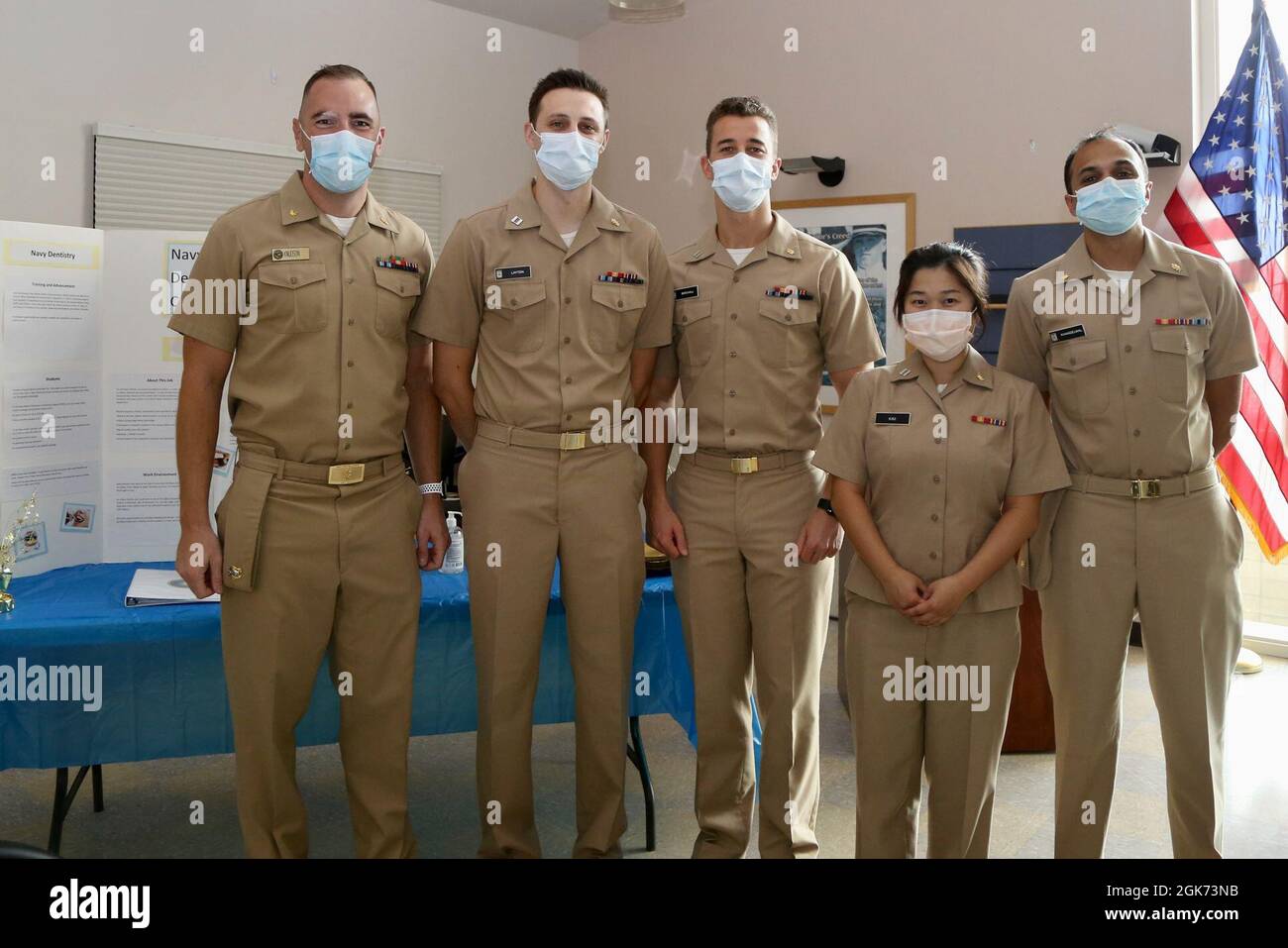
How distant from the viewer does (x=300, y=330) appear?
2404mm

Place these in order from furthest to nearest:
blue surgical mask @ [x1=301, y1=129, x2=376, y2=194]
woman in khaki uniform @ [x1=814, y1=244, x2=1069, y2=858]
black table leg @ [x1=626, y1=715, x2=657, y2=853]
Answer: black table leg @ [x1=626, y1=715, x2=657, y2=853] → blue surgical mask @ [x1=301, y1=129, x2=376, y2=194] → woman in khaki uniform @ [x1=814, y1=244, x2=1069, y2=858]

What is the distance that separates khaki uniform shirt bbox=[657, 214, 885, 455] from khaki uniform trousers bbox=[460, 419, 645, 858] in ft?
0.84

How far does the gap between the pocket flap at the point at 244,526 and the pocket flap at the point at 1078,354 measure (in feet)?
5.68

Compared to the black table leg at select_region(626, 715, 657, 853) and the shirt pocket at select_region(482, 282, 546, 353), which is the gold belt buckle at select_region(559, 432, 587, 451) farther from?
the black table leg at select_region(626, 715, 657, 853)

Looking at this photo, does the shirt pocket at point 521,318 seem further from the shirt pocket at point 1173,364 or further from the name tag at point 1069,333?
the shirt pocket at point 1173,364

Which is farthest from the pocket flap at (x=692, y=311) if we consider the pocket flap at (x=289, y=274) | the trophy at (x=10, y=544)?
the trophy at (x=10, y=544)

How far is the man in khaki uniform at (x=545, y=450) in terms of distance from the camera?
8.30ft

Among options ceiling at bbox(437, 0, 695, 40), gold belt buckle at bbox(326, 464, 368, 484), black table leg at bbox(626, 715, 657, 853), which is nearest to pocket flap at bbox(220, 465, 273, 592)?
gold belt buckle at bbox(326, 464, 368, 484)

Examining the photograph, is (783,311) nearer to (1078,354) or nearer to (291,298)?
(1078,354)

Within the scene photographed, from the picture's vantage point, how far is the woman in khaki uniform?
2.29 meters

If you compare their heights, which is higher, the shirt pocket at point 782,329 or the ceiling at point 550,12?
the ceiling at point 550,12

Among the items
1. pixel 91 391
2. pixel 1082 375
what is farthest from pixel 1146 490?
pixel 91 391

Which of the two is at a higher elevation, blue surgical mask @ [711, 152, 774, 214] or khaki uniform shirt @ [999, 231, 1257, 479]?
blue surgical mask @ [711, 152, 774, 214]

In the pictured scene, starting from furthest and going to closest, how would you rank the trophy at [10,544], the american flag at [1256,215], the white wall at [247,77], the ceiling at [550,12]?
the ceiling at [550,12] → the white wall at [247,77] → the american flag at [1256,215] → the trophy at [10,544]
